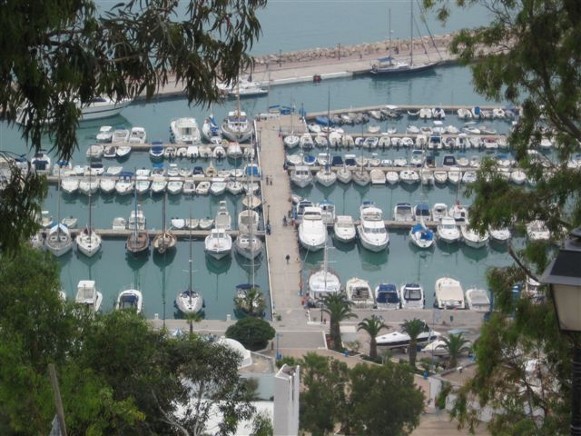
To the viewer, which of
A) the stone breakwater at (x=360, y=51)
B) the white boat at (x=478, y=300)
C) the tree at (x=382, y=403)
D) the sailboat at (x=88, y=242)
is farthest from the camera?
Answer: the stone breakwater at (x=360, y=51)

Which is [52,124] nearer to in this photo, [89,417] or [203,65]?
[203,65]

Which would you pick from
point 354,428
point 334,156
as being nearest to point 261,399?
point 354,428

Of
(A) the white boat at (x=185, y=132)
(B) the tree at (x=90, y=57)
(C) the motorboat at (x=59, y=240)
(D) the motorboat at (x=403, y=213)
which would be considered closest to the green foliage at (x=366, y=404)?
(B) the tree at (x=90, y=57)

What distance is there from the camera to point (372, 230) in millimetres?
38094

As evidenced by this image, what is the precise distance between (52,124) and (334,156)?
3949cm

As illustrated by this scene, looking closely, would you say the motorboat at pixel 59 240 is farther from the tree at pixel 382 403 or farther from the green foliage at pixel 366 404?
the tree at pixel 382 403

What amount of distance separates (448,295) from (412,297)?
97cm

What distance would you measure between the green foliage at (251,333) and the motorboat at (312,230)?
8.97 meters

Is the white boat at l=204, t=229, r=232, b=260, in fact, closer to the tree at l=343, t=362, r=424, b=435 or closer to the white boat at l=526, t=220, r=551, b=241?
the tree at l=343, t=362, r=424, b=435

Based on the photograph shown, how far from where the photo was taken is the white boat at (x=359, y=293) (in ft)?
108

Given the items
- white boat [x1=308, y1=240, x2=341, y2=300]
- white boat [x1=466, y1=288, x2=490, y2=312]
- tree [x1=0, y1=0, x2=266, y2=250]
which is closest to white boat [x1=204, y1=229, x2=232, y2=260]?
white boat [x1=308, y1=240, x2=341, y2=300]

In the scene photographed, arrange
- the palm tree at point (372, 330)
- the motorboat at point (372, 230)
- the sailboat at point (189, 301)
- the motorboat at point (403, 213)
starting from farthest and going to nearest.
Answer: the motorboat at point (403, 213), the motorboat at point (372, 230), the sailboat at point (189, 301), the palm tree at point (372, 330)

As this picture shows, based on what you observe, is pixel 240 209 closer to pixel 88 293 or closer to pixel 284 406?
pixel 88 293

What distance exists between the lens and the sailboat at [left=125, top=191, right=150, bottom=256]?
37219mm
